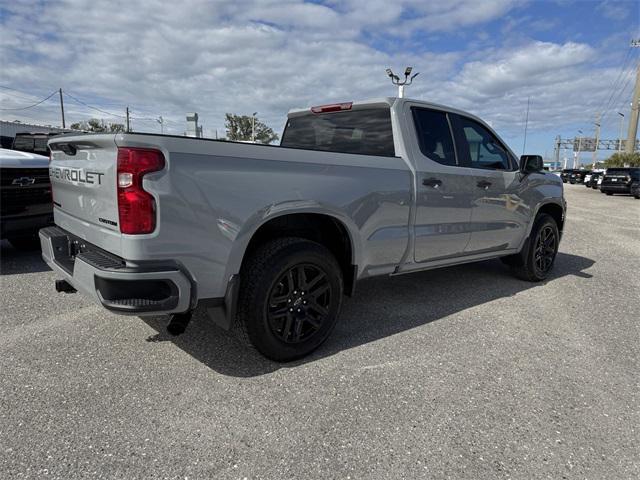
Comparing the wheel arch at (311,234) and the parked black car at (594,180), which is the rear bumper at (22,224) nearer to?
the wheel arch at (311,234)

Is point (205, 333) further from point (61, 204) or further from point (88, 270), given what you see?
point (61, 204)

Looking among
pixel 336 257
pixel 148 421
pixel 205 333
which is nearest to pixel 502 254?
pixel 336 257

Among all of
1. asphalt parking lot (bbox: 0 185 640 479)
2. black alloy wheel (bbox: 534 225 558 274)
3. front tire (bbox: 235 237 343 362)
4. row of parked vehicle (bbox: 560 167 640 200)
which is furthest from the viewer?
row of parked vehicle (bbox: 560 167 640 200)

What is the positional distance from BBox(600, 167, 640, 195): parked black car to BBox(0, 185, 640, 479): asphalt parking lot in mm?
24791

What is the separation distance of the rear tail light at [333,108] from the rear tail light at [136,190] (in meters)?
2.16

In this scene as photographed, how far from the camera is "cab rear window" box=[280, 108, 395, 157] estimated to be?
12.3 ft

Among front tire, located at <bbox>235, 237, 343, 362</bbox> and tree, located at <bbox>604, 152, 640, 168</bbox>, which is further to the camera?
tree, located at <bbox>604, 152, 640, 168</bbox>

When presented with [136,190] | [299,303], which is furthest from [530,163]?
[136,190]

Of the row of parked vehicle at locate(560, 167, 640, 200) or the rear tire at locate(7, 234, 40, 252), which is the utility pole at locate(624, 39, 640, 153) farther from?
the rear tire at locate(7, 234, 40, 252)

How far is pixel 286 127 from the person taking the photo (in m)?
4.69

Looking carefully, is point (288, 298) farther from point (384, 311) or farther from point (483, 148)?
point (483, 148)

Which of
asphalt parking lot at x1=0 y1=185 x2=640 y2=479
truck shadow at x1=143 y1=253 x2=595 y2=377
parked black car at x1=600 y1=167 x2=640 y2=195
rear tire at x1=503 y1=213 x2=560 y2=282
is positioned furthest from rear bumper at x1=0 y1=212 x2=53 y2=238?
parked black car at x1=600 y1=167 x2=640 y2=195

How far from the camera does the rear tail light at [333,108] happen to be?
13.1 ft

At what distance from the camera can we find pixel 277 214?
109 inches
